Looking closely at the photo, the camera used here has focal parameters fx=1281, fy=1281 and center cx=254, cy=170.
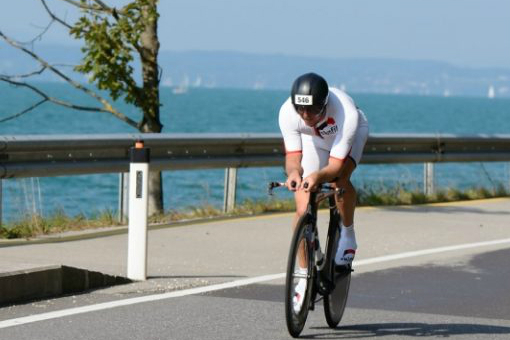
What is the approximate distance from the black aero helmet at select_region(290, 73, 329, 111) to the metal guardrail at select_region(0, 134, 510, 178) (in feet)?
16.9

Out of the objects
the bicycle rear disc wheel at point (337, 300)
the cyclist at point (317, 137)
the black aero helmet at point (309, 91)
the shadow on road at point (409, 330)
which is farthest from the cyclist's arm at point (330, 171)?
the shadow on road at point (409, 330)

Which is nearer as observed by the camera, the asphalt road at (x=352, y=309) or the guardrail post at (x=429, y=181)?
the asphalt road at (x=352, y=309)

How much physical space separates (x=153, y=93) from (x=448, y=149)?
4.42 metres

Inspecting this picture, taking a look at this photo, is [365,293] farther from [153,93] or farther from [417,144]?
[417,144]

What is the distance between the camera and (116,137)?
42.1ft

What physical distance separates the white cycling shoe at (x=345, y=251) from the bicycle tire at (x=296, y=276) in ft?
1.58

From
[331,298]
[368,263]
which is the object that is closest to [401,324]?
[331,298]

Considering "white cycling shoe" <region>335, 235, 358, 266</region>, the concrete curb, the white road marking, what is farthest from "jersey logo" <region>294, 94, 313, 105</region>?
the concrete curb

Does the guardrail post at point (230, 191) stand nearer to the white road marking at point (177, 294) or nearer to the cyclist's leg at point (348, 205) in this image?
the white road marking at point (177, 294)

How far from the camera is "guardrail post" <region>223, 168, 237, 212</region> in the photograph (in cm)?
1450

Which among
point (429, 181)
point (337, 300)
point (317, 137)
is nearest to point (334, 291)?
point (337, 300)

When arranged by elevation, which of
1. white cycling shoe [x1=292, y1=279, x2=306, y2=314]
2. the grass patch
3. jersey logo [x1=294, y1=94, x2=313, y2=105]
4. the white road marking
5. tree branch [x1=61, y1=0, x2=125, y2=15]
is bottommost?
the white road marking

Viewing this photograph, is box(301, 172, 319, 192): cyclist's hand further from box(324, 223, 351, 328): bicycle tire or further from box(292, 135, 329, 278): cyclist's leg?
box(324, 223, 351, 328): bicycle tire

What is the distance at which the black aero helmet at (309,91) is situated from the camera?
6.96 m
